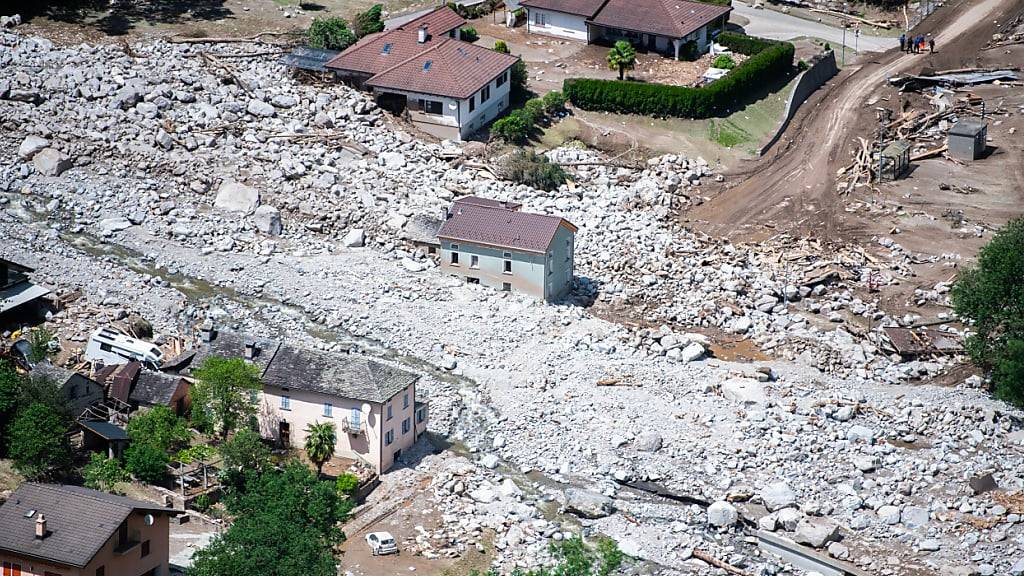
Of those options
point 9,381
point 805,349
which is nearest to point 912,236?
point 805,349

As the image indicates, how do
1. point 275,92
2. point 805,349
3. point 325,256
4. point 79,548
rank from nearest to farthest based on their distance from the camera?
1. point 79,548
2. point 805,349
3. point 325,256
4. point 275,92

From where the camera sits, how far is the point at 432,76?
82.8 metres

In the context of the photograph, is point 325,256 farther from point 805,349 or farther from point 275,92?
point 805,349

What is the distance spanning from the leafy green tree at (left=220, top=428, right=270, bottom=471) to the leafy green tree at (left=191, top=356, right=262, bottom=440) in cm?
218

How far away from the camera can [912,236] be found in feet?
248

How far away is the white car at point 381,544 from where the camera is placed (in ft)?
179

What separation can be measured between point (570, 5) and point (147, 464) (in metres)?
45.6

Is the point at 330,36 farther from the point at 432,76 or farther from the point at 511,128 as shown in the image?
the point at 511,128

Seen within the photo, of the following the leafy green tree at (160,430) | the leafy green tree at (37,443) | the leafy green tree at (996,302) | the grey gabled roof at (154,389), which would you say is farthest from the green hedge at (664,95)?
the leafy green tree at (37,443)

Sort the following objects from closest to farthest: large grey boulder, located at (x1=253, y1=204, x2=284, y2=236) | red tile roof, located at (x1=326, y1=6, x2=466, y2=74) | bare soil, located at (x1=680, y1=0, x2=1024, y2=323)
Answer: large grey boulder, located at (x1=253, y1=204, x2=284, y2=236), bare soil, located at (x1=680, y1=0, x2=1024, y2=323), red tile roof, located at (x1=326, y1=6, x2=466, y2=74)

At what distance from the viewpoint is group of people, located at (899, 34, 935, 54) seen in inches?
3693

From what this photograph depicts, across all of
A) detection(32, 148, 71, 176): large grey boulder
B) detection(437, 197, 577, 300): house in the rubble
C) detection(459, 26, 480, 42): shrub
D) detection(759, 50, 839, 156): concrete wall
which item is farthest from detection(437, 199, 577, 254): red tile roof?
detection(459, 26, 480, 42): shrub

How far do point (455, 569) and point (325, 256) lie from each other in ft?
73.2

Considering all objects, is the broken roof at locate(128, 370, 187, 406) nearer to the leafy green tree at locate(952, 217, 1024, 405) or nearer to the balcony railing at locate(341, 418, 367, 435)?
the balcony railing at locate(341, 418, 367, 435)
